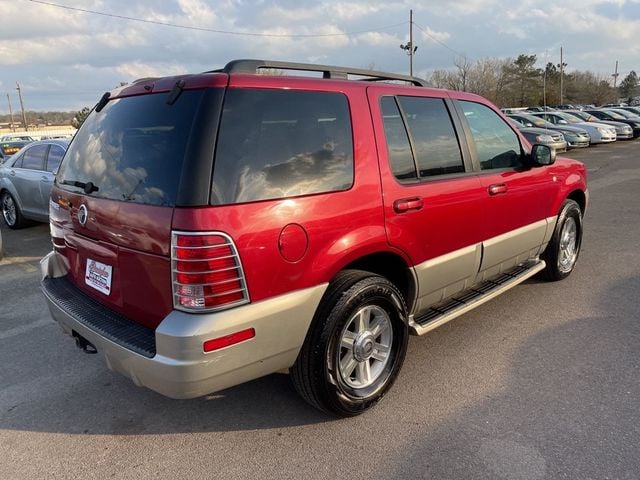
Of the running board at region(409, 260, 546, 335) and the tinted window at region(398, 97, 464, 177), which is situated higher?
the tinted window at region(398, 97, 464, 177)

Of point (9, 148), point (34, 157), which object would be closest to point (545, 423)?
point (34, 157)

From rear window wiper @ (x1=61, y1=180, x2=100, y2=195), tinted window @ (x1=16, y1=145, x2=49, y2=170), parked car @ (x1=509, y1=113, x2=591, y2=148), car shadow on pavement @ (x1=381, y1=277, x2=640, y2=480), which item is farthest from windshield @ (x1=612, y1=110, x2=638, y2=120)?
rear window wiper @ (x1=61, y1=180, x2=100, y2=195)

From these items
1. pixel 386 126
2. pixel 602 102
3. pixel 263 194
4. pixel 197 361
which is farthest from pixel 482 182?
pixel 602 102

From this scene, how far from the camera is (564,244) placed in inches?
201

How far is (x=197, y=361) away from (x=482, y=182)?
2505 millimetres

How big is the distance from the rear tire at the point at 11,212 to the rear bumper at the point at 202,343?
709 centimetres

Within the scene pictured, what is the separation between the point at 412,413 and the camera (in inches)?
116

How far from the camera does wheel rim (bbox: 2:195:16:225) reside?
28.5 feet

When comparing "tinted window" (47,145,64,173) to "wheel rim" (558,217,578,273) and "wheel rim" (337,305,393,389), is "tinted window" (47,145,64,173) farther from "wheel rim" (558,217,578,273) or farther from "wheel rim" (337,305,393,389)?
"wheel rim" (558,217,578,273)

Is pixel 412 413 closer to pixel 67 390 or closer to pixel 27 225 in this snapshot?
pixel 67 390

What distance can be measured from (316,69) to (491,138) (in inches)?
69.7

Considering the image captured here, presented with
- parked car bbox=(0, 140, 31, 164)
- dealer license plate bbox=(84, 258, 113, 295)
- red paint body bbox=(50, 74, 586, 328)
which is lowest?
dealer license plate bbox=(84, 258, 113, 295)

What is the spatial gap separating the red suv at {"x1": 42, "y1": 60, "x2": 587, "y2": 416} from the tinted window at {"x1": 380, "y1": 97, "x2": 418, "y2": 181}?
0.01 m

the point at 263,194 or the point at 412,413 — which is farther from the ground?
the point at 263,194
